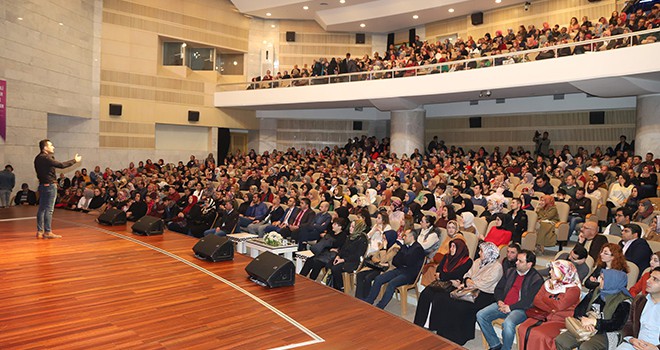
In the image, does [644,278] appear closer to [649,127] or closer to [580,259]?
[580,259]

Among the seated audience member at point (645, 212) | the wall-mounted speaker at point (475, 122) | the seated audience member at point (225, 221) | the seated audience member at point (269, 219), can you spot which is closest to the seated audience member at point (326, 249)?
the seated audience member at point (269, 219)

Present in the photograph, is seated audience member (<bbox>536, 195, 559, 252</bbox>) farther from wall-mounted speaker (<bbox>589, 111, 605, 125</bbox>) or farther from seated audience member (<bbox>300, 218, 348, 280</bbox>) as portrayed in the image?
wall-mounted speaker (<bbox>589, 111, 605, 125</bbox>)

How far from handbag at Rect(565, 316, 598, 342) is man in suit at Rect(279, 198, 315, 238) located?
4600 millimetres

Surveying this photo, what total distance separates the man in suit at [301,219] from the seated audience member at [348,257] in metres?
1.59

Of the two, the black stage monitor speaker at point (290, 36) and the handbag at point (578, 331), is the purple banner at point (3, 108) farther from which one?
the handbag at point (578, 331)

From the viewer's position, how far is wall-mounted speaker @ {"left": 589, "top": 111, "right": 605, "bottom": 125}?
549 inches

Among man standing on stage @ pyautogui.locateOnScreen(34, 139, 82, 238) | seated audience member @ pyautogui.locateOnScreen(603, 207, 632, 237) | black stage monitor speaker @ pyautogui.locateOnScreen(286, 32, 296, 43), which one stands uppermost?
black stage monitor speaker @ pyautogui.locateOnScreen(286, 32, 296, 43)

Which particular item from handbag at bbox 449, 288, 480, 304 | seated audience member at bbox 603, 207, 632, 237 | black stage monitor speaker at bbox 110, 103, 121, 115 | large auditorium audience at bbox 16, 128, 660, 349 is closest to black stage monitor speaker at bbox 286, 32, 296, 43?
black stage monitor speaker at bbox 110, 103, 121, 115

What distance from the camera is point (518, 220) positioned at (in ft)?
21.7

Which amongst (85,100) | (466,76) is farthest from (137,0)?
(466,76)

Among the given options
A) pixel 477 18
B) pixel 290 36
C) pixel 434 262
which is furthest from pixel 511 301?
pixel 290 36

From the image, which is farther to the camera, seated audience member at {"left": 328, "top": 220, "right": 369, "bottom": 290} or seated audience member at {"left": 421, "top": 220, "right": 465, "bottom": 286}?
seated audience member at {"left": 328, "top": 220, "right": 369, "bottom": 290}

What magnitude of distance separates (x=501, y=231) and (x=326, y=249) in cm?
228

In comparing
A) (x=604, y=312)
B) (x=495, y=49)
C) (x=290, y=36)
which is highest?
(x=290, y=36)
